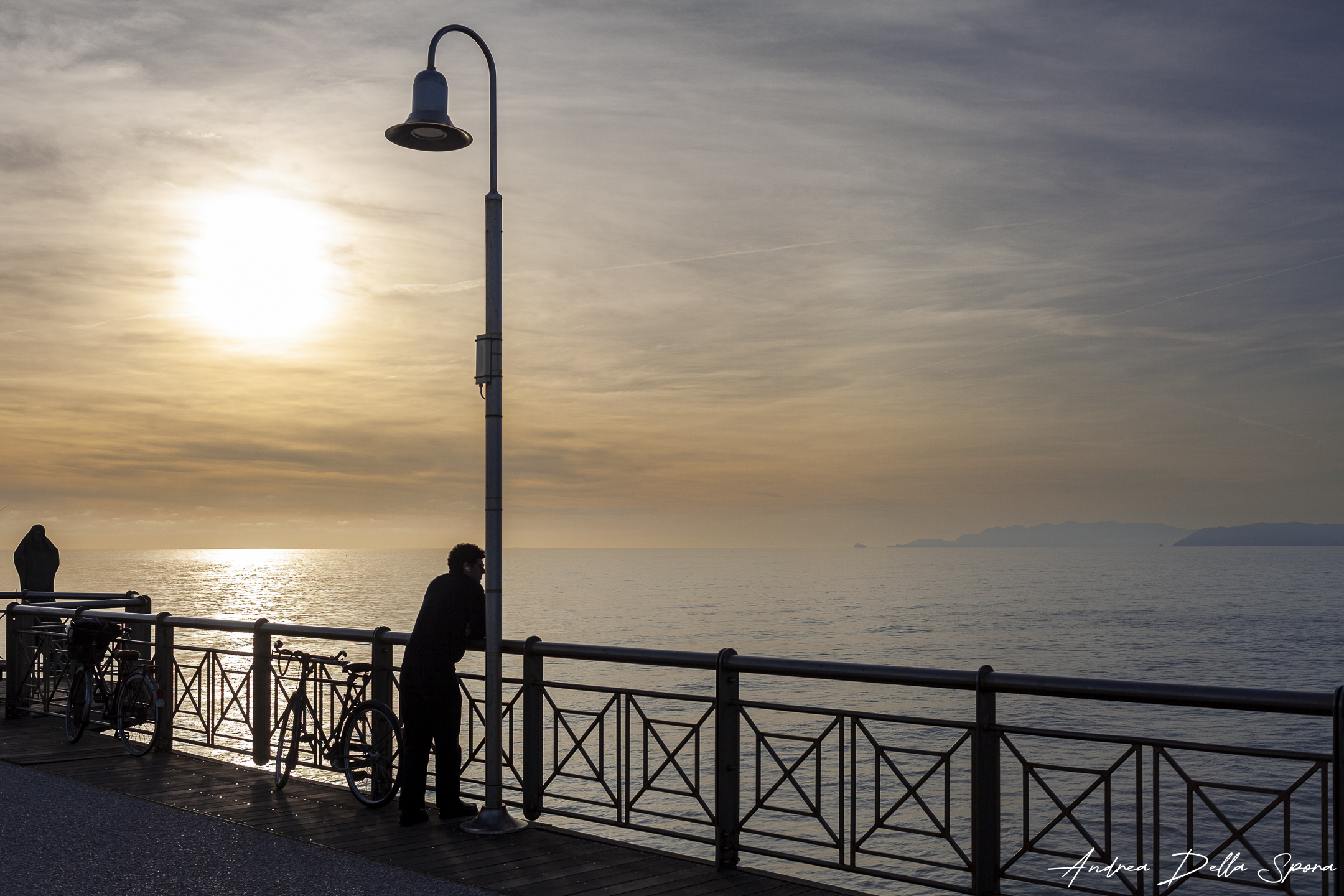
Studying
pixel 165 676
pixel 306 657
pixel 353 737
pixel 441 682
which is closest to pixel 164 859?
pixel 353 737

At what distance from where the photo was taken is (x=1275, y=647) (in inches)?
2889

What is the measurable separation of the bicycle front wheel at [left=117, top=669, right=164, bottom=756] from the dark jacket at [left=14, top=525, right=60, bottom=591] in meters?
9.73

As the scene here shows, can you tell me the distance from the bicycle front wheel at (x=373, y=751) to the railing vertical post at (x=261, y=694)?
1.83 meters

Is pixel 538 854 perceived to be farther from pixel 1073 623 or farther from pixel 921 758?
pixel 1073 623

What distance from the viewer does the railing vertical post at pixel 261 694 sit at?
34.1ft

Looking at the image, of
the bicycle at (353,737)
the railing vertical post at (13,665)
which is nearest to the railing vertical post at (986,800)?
the bicycle at (353,737)

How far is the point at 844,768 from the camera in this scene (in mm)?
12141

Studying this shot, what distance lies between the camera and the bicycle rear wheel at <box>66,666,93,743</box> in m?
11.9

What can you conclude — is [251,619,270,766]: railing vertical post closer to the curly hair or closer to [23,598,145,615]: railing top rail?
the curly hair

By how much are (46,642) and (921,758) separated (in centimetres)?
2868

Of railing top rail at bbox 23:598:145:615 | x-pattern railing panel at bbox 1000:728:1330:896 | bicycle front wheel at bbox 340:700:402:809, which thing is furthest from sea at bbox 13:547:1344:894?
railing top rail at bbox 23:598:145:615

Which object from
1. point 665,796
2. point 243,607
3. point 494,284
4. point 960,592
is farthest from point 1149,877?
point 960,592

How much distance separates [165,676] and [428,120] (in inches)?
268

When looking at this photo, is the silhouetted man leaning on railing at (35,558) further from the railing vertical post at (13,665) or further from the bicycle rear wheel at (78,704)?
the bicycle rear wheel at (78,704)
